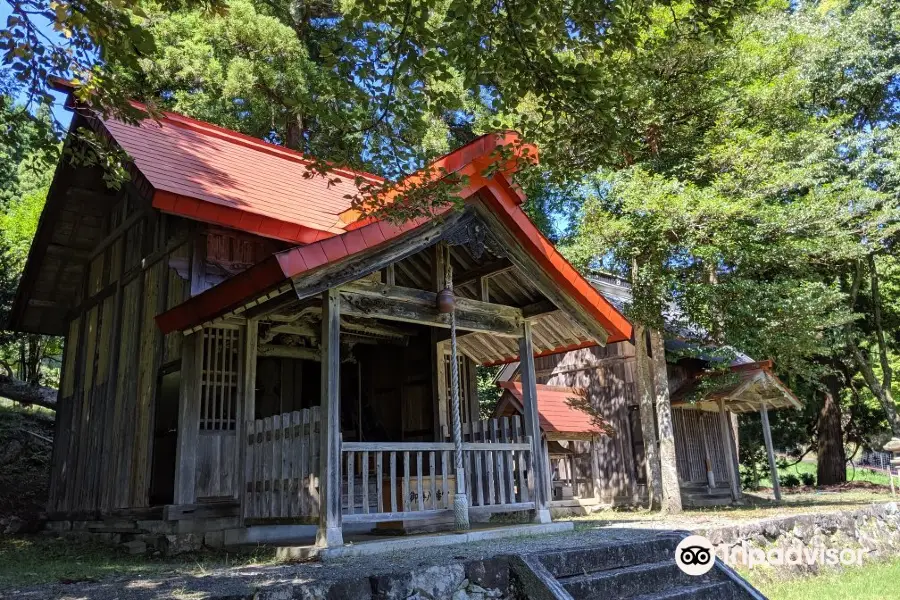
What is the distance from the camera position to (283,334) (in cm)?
1002

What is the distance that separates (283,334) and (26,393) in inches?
482

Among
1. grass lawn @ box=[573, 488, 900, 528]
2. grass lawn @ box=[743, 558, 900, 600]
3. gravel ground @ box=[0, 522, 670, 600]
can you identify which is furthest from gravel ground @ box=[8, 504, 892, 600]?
grass lawn @ box=[573, 488, 900, 528]

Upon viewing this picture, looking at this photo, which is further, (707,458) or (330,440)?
(707,458)

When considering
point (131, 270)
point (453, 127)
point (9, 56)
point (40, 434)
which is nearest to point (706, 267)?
point (453, 127)

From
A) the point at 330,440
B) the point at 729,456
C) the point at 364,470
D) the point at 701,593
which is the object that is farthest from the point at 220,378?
the point at 729,456

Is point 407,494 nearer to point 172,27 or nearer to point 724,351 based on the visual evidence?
point 724,351

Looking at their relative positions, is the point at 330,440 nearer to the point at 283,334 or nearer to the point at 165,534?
the point at 165,534

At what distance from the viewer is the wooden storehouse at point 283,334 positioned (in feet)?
22.6

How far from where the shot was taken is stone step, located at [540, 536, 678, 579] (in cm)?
550

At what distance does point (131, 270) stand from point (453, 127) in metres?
13.0

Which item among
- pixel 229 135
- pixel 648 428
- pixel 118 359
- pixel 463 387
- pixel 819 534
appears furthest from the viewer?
pixel 648 428

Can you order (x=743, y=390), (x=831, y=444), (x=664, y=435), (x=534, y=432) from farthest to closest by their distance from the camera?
(x=831, y=444) → (x=743, y=390) → (x=664, y=435) → (x=534, y=432)

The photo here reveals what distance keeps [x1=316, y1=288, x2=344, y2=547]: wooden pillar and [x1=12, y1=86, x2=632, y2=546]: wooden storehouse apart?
19 millimetres

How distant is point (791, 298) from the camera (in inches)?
533
